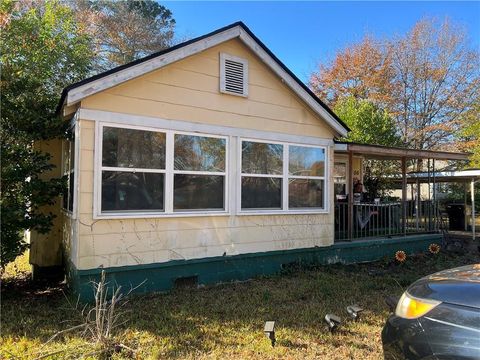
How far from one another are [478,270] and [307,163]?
554 centimetres

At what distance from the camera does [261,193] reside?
7871 mm

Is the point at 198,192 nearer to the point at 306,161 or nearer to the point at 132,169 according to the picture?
the point at 132,169

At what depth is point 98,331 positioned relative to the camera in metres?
4.07

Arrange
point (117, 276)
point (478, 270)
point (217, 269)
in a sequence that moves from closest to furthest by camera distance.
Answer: point (478, 270)
point (117, 276)
point (217, 269)

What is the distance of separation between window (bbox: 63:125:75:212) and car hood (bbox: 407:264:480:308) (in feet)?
17.3

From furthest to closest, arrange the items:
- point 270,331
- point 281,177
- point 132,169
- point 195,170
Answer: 1. point 281,177
2. point 195,170
3. point 132,169
4. point 270,331

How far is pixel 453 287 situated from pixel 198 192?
4.84 metres

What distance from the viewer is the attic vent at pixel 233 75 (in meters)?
7.41

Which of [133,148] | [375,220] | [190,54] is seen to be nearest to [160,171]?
[133,148]

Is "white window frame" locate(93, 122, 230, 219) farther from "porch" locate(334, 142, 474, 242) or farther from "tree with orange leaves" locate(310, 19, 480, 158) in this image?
"tree with orange leaves" locate(310, 19, 480, 158)

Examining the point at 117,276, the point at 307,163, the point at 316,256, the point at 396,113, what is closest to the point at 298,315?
the point at 117,276

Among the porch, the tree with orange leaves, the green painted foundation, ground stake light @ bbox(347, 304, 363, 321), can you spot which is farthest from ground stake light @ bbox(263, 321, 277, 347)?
the tree with orange leaves

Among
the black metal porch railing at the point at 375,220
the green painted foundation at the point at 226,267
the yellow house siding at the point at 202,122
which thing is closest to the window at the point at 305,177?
the yellow house siding at the point at 202,122

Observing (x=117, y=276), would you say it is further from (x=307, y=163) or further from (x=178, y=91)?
(x=307, y=163)
